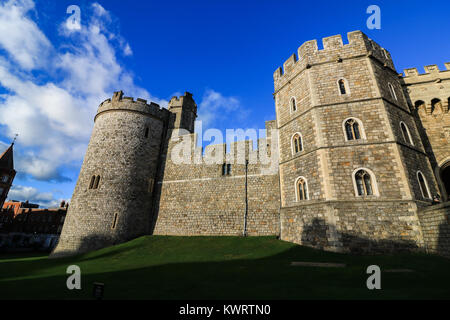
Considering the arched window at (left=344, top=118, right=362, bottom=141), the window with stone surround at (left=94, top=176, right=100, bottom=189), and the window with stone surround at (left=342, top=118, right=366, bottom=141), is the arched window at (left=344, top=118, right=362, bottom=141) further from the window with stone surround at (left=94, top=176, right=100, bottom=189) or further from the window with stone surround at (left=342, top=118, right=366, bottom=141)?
the window with stone surround at (left=94, top=176, right=100, bottom=189)

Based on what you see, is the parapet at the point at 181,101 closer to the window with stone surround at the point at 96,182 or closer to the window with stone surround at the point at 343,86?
the window with stone surround at the point at 96,182

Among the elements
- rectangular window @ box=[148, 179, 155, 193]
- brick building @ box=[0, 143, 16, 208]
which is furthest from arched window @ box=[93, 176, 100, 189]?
brick building @ box=[0, 143, 16, 208]

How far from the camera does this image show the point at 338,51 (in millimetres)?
13391

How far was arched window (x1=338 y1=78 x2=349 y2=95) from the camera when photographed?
1242 centimetres

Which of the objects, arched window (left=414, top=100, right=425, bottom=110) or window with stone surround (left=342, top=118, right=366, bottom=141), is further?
arched window (left=414, top=100, right=425, bottom=110)

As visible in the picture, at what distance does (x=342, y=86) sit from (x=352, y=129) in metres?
3.01

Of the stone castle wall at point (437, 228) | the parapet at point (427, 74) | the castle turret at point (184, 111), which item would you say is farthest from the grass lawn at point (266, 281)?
the castle turret at point (184, 111)

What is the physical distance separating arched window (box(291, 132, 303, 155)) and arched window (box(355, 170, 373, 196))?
3.31 metres

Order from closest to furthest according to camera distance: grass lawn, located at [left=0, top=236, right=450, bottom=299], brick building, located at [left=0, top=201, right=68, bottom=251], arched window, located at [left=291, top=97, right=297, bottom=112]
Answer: grass lawn, located at [left=0, top=236, right=450, bottom=299] < arched window, located at [left=291, top=97, right=297, bottom=112] < brick building, located at [left=0, top=201, right=68, bottom=251]

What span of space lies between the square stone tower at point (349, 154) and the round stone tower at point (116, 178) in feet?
36.9

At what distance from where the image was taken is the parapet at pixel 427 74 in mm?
14539

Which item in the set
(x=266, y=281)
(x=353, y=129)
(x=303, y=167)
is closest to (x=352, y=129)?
(x=353, y=129)

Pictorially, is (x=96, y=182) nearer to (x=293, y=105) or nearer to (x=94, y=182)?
(x=94, y=182)

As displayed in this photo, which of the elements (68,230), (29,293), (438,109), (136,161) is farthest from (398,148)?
(68,230)
